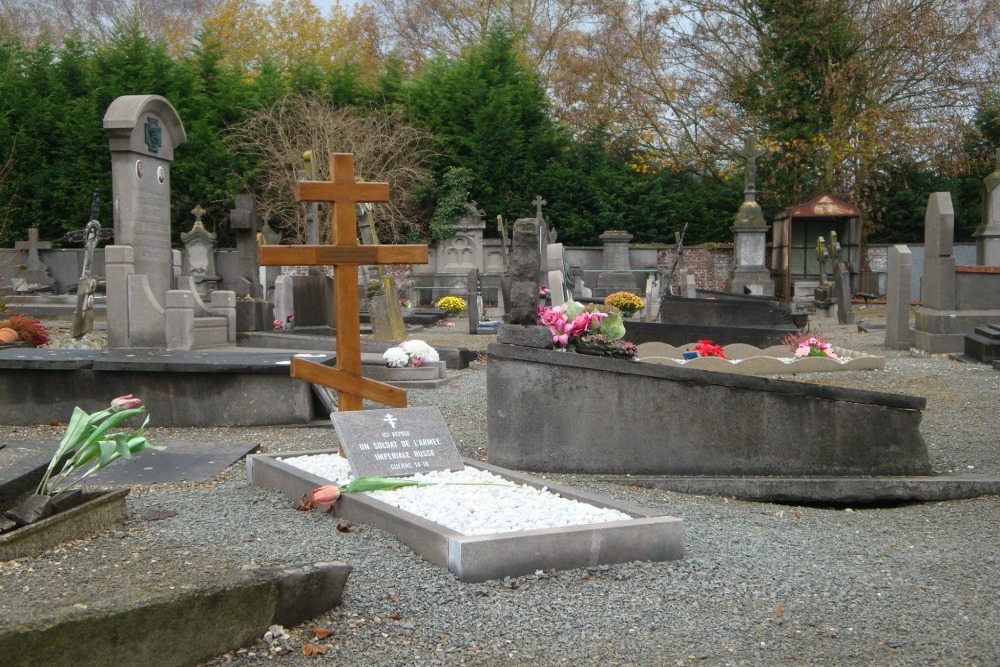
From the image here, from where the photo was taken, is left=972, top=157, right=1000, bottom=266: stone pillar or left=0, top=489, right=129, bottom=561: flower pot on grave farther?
left=972, top=157, right=1000, bottom=266: stone pillar

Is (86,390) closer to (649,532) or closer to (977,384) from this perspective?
(649,532)

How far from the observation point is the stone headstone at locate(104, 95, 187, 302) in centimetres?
1152

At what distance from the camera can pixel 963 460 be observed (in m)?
6.91

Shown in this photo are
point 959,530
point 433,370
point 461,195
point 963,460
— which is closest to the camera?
point 959,530

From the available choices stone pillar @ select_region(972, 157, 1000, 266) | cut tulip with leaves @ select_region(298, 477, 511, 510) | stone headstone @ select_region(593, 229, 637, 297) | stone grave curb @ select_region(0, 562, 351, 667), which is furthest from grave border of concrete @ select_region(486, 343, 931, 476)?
stone headstone @ select_region(593, 229, 637, 297)

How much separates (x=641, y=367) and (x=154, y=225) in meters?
7.67

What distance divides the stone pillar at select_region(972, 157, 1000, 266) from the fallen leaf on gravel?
2162 cm

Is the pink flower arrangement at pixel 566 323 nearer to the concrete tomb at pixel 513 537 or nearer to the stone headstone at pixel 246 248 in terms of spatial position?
the concrete tomb at pixel 513 537

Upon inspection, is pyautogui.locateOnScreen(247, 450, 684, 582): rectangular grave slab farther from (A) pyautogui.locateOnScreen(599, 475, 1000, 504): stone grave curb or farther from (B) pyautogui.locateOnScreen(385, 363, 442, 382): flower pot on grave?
(B) pyautogui.locateOnScreen(385, 363, 442, 382): flower pot on grave

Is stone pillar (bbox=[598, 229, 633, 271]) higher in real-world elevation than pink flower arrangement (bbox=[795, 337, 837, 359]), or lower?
higher

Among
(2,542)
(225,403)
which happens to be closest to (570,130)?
(225,403)

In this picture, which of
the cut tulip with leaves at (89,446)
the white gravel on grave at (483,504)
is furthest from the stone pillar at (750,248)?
the cut tulip with leaves at (89,446)

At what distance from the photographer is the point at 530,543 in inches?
161

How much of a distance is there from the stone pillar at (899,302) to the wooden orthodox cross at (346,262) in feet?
35.7
